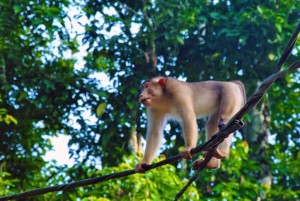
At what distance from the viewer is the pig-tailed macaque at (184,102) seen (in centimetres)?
777

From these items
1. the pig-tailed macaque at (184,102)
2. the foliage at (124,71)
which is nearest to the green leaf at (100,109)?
the foliage at (124,71)

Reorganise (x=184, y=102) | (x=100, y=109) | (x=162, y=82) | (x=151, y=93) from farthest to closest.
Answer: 1. (x=100, y=109)
2. (x=162, y=82)
3. (x=151, y=93)
4. (x=184, y=102)

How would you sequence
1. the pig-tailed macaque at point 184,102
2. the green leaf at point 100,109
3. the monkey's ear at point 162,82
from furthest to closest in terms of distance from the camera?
the green leaf at point 100,109 → the monkey's ear at point 162,82 → the pig-tailed macaque at point 184,102

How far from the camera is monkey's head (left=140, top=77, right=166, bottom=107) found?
784 cm

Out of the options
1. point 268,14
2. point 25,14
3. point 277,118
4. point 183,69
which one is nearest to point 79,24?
point 25,14

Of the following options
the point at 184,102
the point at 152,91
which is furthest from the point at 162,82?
the point at 184,102

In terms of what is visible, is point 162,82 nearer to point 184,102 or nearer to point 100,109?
point 184,102

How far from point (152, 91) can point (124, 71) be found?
4.57m

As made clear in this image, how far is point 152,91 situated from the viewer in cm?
801

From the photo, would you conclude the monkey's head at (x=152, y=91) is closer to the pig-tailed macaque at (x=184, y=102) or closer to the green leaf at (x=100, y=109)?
the pig-tailed macaque at (x=184, y=102)

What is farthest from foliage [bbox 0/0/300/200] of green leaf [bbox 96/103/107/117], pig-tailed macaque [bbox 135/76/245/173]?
pig-tailed macaque [bbox 135/76/245/173]

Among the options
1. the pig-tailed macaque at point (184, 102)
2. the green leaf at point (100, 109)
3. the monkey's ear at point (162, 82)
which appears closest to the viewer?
the pig-tailed macaque at point (184, 102)

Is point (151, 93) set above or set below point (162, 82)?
below

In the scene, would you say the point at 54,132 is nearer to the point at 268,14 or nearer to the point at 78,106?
the point at 78,106
